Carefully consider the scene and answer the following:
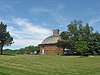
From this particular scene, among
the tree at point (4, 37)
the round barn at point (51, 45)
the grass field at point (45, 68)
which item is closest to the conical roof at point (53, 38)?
the round barn at point (51, 45)

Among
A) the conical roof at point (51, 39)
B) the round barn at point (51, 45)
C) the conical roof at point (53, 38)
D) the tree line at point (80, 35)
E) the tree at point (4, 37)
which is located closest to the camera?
the tree line at point (80, 35)

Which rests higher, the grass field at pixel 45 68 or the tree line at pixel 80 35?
the tree line at pixel 80 35

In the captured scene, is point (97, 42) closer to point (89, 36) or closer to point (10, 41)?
point (89, 36)

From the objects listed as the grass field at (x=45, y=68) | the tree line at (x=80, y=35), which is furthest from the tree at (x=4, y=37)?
the grass field at (x=45, y=68)

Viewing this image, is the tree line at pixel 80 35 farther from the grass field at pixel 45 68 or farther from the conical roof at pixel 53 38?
the grass field at pixel 45 68

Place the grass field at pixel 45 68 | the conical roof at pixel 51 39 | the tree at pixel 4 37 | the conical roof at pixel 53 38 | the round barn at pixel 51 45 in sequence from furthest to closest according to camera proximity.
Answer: the conical roof at pixel 53 38
the conical roof at pixel 51 39
the round barn at pixel 51 45
the tree at pixel 4 37
the grass field at pixel 45 68

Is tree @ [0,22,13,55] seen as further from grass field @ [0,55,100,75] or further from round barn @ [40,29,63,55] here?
grass field @ [0,55,100,75]

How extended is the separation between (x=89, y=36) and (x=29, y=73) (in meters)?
52.2

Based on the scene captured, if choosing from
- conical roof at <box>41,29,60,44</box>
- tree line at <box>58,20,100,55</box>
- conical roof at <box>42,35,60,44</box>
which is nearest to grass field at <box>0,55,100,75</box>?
tree line at <box>58,20,100,55</box>

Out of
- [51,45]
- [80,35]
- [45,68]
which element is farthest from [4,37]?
[45,68]

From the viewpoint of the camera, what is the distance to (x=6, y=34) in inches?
3669

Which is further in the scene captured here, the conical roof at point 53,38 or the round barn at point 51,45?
the conical roof at point 53,38

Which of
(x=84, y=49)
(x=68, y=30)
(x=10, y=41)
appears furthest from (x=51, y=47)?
(x=84, y=49)

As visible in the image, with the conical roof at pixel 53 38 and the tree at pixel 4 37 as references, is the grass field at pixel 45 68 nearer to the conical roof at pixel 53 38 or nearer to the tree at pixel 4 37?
the tree at pixel 4 37
